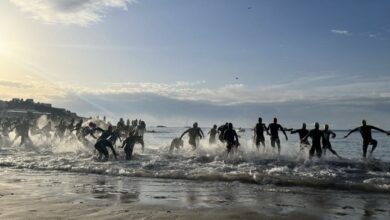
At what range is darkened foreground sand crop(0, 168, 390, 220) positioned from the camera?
9.63m

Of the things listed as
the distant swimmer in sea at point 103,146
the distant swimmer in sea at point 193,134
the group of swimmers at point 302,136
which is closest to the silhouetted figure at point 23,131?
the group of swimmers at point 302,136

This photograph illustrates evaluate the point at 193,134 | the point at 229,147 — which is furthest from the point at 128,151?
the point at 193,134

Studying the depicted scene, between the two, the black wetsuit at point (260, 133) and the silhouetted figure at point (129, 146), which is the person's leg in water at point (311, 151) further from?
the silhouetted figure at point (129, 146)

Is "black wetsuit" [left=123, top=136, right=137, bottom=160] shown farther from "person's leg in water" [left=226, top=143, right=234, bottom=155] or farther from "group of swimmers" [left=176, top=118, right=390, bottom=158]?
"person's leg in water" [left=226, top=143, right=234, bottom=155]

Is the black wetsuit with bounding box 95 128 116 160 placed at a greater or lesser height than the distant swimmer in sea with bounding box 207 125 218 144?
lesser

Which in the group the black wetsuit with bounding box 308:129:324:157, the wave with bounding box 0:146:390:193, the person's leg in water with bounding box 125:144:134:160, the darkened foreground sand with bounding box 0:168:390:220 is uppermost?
the black wetsuit with bounding box 308:129:324:157

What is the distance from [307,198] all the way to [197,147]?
17.1 meters

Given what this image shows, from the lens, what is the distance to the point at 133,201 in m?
11.2

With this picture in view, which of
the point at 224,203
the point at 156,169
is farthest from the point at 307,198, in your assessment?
the point at 156,169

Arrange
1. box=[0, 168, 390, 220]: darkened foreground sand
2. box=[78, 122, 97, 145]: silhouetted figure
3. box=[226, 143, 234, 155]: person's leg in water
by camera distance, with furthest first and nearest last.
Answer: box=[78, 122, 97, 145]: silhouetted figure, box=[226, 143, 234, 155]: person's leg in water, box=[0, 168, 390, 220]: darkened foreground sand

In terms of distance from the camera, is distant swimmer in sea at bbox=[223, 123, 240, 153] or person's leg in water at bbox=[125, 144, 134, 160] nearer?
person's leg in water at bbox=[125, 144, 134, 160]

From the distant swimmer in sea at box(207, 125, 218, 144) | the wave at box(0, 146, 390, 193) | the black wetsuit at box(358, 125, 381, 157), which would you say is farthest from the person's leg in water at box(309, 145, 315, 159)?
the distant swimmer in sea at box(207, 125, 218, 144)

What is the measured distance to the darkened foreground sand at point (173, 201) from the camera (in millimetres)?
9633

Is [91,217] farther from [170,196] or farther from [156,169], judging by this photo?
[156,169]
